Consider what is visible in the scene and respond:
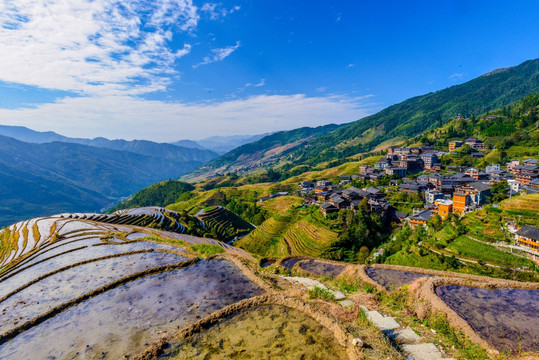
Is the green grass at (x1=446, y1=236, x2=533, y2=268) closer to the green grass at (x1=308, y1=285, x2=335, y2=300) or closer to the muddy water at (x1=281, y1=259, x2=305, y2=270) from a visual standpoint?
the muddy water at (x1=281, y1=259, x2=305, y2=270)

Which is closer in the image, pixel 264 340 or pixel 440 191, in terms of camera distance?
pixel 264 340

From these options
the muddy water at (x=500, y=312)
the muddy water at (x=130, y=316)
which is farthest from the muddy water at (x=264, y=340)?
the muddy water at (x=500, y=312)

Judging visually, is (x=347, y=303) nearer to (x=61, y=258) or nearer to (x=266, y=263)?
(x=266, y=263)

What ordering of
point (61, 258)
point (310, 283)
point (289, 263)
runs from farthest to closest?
point (61, 258) < point (289, 263) < point (310, 283)

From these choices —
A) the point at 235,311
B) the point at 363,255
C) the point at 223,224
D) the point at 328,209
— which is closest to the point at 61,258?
the point at 235,311

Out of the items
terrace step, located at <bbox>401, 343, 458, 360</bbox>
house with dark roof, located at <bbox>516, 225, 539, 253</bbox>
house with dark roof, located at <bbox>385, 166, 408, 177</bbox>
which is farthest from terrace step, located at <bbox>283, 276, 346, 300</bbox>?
house with dark roof, located at <bbox>385, 166, 408, 177</bbox>

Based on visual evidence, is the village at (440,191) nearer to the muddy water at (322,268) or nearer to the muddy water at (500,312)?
the muddy water at (500,312)
